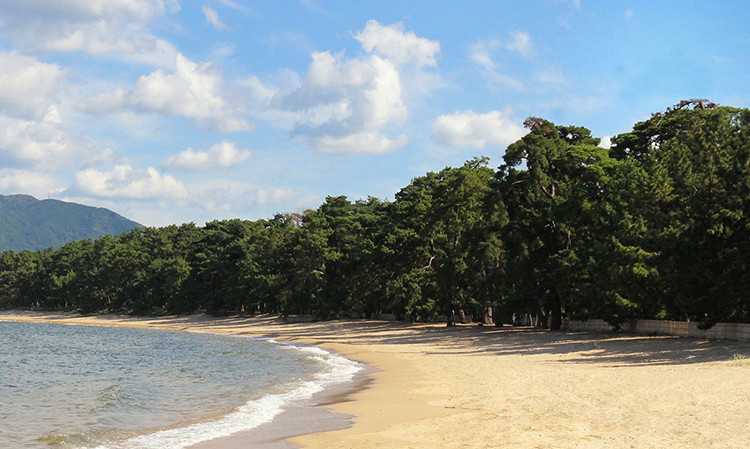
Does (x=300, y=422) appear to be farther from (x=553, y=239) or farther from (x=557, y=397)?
(x=553, y=239)

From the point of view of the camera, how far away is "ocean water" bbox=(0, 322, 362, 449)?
16828 millimetres

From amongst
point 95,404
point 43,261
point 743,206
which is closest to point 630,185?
point 743,206

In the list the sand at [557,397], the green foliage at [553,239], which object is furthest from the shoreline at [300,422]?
the green foliage at [553,239]

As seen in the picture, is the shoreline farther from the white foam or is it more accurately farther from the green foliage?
the green foliage

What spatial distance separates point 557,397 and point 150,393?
1543 centimetres

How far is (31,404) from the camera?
902 inches

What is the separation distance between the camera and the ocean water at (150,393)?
16828mm

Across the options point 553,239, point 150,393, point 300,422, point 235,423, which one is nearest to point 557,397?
point 300,422

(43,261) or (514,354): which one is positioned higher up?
(43,261)

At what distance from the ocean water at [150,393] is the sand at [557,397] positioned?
295cm

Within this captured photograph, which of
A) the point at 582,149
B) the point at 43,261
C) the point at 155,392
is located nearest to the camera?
the point at 155,392

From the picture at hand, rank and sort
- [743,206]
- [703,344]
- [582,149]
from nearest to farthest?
[743,206], [703,344], [582,149]

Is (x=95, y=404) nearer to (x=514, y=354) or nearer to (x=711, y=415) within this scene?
(x=711, y=415)

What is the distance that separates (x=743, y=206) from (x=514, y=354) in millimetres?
13395
